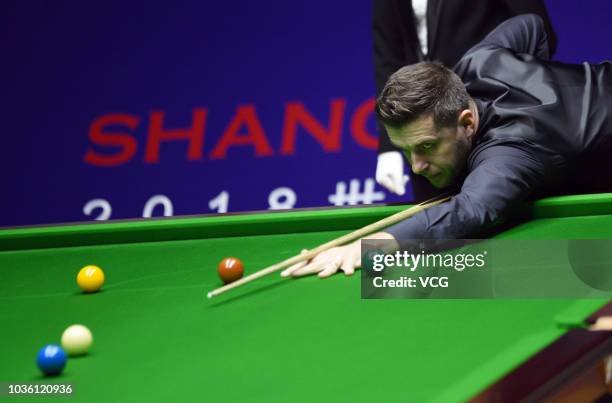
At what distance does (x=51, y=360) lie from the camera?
172 centimetres

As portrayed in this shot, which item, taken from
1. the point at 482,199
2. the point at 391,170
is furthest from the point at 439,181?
the point at 391,170

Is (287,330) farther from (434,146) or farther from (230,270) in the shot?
(434,146)

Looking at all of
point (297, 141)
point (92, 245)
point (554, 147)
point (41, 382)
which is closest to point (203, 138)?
point (297, 141)

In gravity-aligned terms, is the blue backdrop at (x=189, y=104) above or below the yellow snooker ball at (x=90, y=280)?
above

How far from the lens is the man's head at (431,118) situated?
280cm

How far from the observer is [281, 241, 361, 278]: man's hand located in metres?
2.33

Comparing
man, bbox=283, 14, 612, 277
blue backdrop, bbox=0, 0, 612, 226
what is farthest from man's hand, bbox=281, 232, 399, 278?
Result: blue backdrop, bbox=0, 0, 612, 226

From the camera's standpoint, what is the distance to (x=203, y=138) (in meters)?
5.46

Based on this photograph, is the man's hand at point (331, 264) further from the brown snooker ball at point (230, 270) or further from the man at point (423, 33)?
the man at point (423, 33)

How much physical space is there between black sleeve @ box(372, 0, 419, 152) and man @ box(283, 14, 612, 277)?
2.14ft

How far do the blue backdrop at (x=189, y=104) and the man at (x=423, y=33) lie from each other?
54.1 inches

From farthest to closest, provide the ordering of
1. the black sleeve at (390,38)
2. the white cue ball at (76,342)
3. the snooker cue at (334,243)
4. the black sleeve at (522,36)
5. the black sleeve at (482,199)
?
the black sleeve at (390,38) → the black sleeve at (522,36) → the black sleeve at (482,199) → the snooker cue at (334,243) → the white cue ball at (76,342)

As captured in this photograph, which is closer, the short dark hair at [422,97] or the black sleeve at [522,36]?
the short dark hair at [422,97]

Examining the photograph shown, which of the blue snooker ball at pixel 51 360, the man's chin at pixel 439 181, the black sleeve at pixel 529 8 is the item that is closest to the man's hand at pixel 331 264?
the man's chin at pixel 439 181
